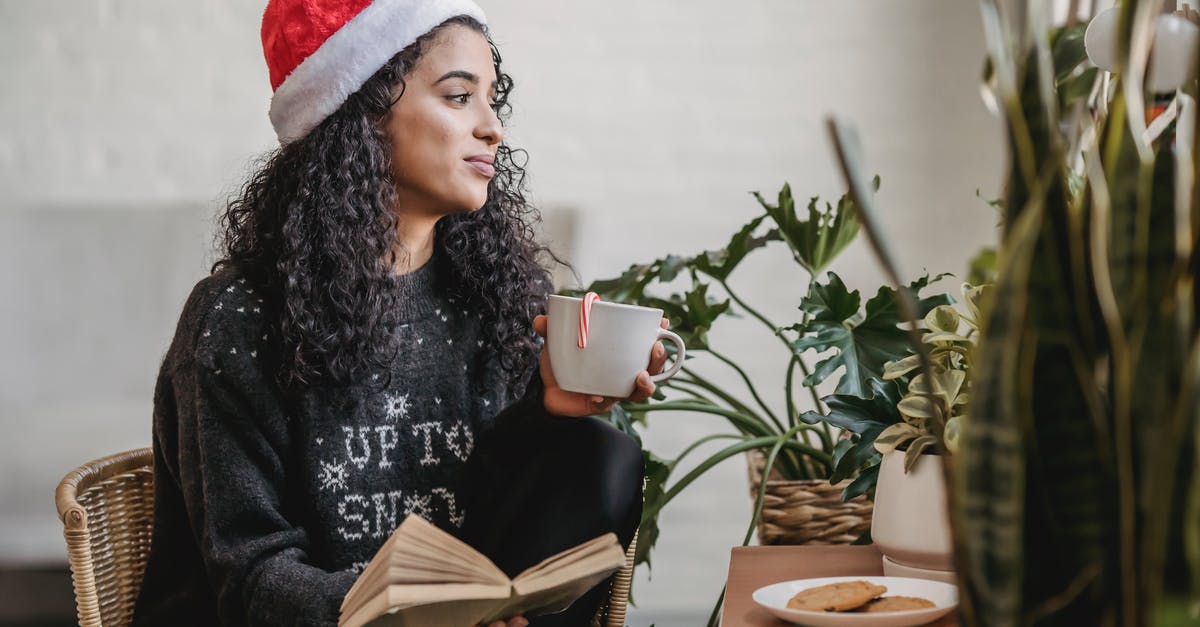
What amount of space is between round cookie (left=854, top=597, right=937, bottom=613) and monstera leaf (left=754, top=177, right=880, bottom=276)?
0.94 meters

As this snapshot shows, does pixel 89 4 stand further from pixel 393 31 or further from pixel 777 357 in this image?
pixel 777 357

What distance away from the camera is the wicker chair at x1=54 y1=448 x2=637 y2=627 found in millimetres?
1068

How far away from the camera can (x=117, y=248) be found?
2.30 m

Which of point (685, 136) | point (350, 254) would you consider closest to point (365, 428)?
point (350, 254)

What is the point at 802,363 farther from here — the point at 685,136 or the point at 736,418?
the point at 685,136

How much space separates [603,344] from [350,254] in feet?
1.43

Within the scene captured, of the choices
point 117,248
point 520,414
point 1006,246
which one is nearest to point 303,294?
point 520,414

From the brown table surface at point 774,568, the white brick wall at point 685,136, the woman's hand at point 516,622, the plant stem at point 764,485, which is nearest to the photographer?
the brown table surface at point 774,568

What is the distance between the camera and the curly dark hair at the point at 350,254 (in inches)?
47.3

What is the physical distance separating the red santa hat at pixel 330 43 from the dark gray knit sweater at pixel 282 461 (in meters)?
0.24

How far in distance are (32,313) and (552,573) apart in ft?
6.61

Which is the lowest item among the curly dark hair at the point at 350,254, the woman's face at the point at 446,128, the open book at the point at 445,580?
the open book at the point at 445,580

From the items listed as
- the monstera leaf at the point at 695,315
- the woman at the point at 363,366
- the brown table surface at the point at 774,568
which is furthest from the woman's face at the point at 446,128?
the brown table surface at the point at 774,568

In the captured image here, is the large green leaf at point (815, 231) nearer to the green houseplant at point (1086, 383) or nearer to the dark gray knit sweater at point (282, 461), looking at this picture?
the dark gray knit sweater at point (282, 461)
